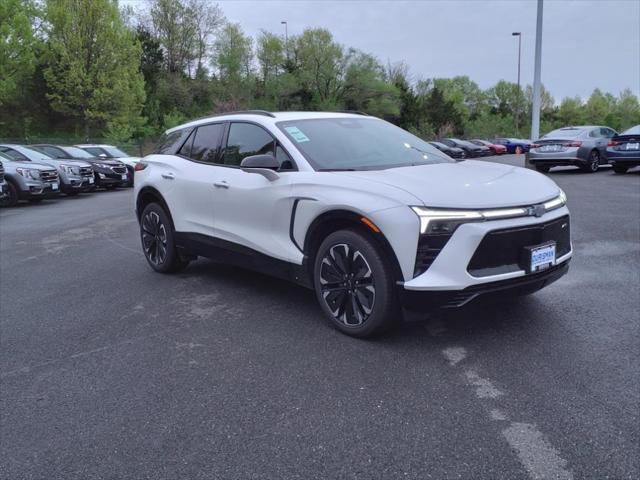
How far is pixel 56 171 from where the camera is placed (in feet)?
50.9

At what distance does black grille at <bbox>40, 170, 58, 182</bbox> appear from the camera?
15.0m

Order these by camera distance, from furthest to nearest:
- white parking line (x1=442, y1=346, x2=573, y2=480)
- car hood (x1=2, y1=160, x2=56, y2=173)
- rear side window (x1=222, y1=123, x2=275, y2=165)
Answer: car hood (x1=2, y1=160, x2=56, y2=173) < rear side window (x1=222, y1=123, x2=275, y2=165) < white parking line (x1=442, y1=346, x2=573, y2=480)

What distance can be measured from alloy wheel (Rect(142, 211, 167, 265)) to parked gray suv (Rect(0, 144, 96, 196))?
11352 millimetres

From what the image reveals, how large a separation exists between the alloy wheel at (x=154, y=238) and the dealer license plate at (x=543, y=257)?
377 centimetres

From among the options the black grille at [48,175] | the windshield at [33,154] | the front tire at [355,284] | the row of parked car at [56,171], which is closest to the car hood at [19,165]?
the row of parked car at [56,171]

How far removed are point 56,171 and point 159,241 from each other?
11.0 m

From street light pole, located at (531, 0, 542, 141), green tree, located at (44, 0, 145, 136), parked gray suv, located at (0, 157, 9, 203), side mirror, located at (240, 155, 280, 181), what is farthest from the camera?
green tree, located at (44, 0, 145, 136)

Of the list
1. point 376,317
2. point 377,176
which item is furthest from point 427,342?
point 377,176

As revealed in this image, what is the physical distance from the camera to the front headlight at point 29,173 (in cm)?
1462

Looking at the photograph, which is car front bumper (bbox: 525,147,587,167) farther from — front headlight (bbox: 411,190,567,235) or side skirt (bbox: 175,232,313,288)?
front headlight (bbox: 411,190,567,235)

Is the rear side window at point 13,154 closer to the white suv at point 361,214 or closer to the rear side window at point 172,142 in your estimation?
the rear side window at point 172,142

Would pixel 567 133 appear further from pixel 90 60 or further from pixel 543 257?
pixel 90 60

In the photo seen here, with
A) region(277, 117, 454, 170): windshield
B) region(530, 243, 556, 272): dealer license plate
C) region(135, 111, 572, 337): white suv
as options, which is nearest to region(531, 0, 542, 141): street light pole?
region(277, 117, 454, 170): windshield

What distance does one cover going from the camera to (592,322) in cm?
428
